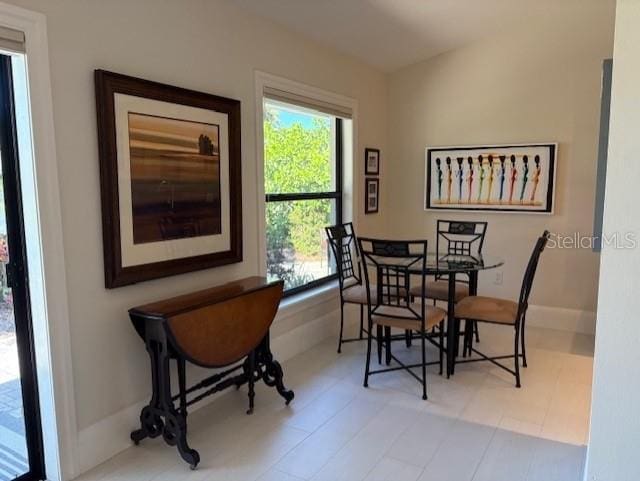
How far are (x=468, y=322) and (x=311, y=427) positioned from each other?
1.45 m

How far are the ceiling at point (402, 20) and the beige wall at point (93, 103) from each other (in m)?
0.33

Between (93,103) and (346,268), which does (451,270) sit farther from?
(93,103)

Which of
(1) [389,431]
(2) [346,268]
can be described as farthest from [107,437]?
(2) [346,268]

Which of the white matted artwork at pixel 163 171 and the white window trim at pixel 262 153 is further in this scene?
the white window trim at pixel 262 153

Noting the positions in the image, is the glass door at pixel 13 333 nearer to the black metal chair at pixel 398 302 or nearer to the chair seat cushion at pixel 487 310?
the black metal chair at pixel 398 302

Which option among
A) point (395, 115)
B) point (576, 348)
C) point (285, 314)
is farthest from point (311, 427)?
point (395, 115)

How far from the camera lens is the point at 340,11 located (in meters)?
3.22

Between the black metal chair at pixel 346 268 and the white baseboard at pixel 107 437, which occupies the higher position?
the black metal chair at pixel 346 268

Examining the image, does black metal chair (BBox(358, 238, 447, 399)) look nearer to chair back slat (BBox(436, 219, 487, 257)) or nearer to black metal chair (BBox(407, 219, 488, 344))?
black metal chair (BBox(407, 219, 488, 344))

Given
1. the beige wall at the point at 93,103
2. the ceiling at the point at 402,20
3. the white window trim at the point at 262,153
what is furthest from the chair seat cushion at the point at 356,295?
the ceiling at the point at 402,20

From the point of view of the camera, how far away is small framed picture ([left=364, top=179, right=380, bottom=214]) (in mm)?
4520

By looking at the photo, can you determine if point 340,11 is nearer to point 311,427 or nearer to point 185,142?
point 185,142

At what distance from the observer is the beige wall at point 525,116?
3.97m

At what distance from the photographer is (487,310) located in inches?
128
